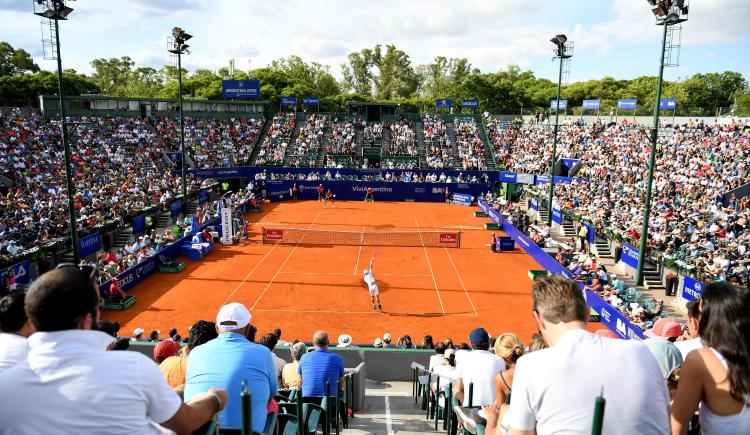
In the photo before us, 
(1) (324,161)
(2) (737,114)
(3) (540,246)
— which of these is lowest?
(3) (540,246)

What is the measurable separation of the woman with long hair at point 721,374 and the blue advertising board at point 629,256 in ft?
70.9

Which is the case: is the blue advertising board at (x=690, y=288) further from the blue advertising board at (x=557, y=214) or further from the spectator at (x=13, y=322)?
the spectator at (x=13, y=322)

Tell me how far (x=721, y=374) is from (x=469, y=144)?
53.3 metres

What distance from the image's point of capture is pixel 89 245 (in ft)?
77.4

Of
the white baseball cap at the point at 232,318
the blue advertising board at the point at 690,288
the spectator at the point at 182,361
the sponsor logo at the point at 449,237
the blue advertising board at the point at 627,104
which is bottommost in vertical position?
the sponsor logo at the point at 449,237

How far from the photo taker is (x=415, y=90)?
11450 centimetres

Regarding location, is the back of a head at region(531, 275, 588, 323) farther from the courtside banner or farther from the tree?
the tree

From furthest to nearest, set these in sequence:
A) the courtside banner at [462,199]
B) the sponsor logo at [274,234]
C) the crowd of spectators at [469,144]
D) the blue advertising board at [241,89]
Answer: the blue advertising board at [241,89] < the crowd of spectators at [469,144] < the courtside banner at [462,199] < the sponsor logo at [274,234]

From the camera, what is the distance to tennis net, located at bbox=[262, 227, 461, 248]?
29625mm

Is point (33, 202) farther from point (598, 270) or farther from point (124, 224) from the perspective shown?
point (598, 270)

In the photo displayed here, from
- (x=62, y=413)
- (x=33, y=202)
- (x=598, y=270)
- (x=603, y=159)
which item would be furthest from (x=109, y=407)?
(x=603, y=159)

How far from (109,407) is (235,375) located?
4.77 ft

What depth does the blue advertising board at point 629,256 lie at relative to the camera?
875 inches

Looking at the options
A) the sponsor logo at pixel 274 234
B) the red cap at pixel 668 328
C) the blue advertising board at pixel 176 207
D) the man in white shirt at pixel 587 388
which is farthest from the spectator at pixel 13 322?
the blue advertising board at pixel 176 207
